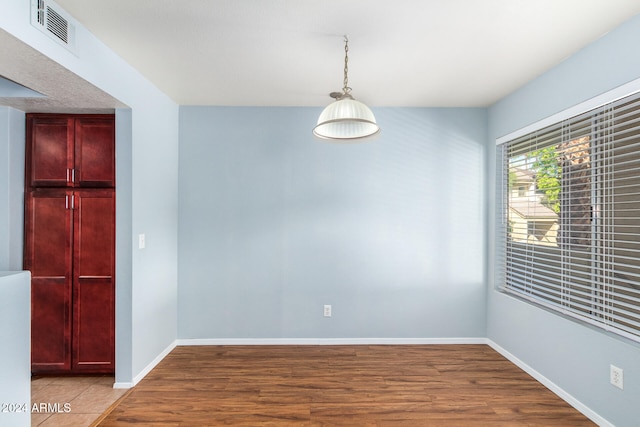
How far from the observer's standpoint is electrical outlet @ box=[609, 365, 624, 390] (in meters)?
2.10

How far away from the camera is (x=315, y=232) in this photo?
12.0ft

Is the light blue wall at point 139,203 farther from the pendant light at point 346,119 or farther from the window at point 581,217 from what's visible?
the window at point 581,217

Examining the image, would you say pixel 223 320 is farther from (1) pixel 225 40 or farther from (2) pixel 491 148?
(2) pixel 491 148

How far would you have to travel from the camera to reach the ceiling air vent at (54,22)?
1.77 metres

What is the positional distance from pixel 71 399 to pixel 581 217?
4.12 metres

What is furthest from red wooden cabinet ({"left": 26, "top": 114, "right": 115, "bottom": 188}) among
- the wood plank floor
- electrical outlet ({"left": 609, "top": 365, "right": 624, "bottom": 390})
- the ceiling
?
electrical outlet ({"left": 609, "top": 365, "right": 624, "bottom": 390})

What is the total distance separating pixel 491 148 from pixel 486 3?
204 centimetres

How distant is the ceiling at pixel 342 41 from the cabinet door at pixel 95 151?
0.61 m

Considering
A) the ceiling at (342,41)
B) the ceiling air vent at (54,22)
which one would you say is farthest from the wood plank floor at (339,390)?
the ceiling at (342,41)

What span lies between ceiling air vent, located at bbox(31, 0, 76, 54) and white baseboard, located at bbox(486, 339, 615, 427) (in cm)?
418

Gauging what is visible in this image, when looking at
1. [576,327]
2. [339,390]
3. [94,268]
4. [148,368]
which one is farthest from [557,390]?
[94,268]

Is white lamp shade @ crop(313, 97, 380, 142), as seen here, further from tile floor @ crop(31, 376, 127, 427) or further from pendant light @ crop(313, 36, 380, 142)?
tile floor @ crop(31, 376, 127, 427)

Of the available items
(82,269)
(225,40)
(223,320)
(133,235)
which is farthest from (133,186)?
(223,320)

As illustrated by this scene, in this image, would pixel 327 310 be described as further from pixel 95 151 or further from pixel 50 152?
pixel 50 152
